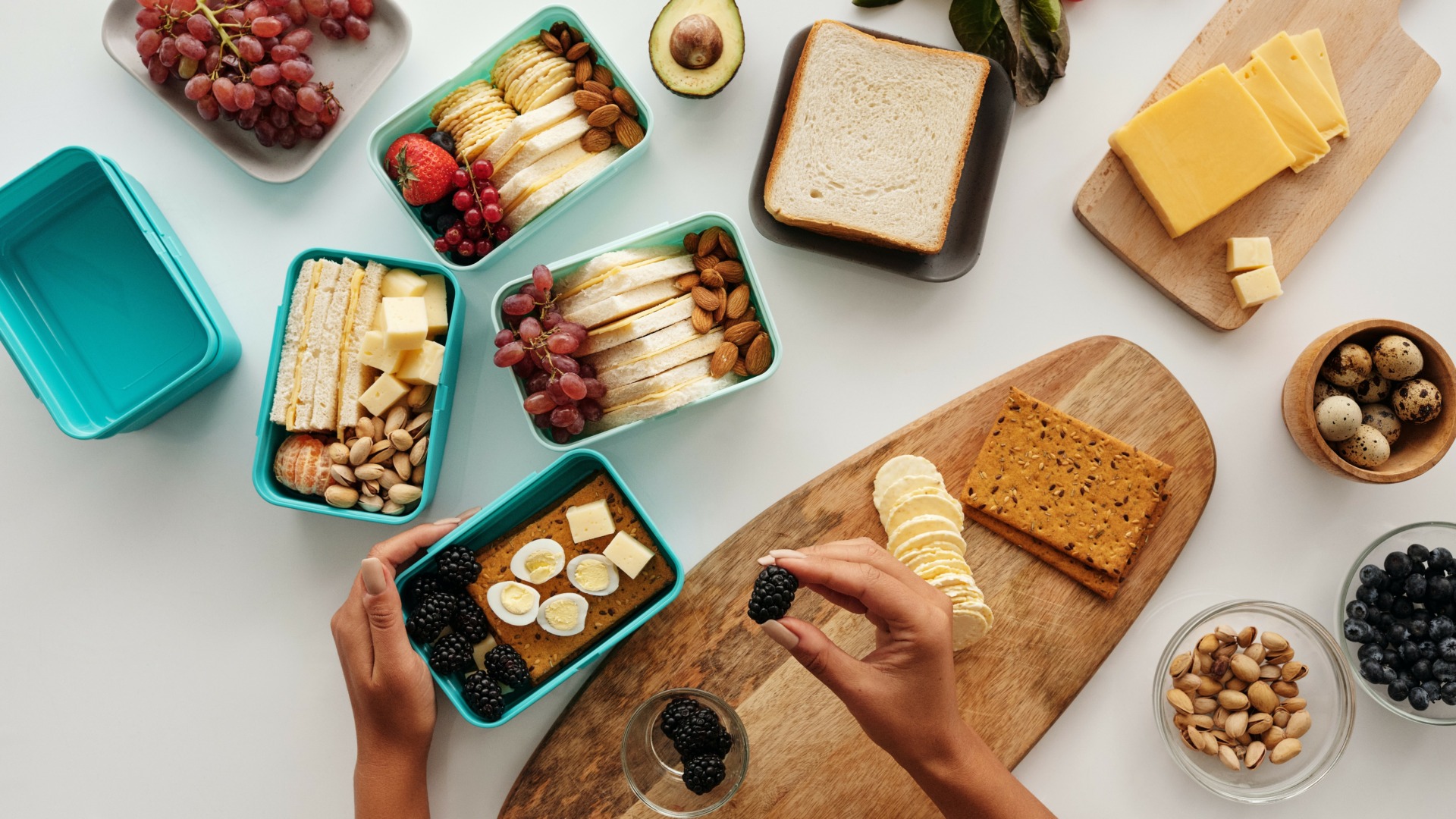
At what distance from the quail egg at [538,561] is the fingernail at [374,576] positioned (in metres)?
0.24

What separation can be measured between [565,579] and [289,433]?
2.16 ft

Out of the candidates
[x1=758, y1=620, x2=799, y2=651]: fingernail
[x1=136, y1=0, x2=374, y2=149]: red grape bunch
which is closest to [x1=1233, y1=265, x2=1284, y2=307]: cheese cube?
[x1=758, y1=620, x2=799, y2=651]: fingernail

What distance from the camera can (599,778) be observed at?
178 cm

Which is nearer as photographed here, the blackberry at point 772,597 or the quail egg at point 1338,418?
the blackberry at point 772,597

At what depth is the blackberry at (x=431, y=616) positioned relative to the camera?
1.60 m

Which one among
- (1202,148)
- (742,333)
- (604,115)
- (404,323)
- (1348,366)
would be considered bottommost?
(1348,366)

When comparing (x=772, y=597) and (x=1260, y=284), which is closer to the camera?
(x=772, y=597)

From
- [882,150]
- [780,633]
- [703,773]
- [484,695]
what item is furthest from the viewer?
[882,150]

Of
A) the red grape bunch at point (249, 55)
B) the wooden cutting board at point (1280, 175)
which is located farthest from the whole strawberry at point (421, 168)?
the wooden cutting board at point (1280, 175)

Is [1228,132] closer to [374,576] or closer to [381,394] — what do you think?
[381,394]

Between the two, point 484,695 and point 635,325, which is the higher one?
point 635,325

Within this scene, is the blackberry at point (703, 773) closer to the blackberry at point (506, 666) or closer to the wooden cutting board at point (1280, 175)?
the blackberry at point (506, 666)

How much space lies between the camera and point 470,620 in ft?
5.42

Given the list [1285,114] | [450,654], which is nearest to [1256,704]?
[1285,114]
